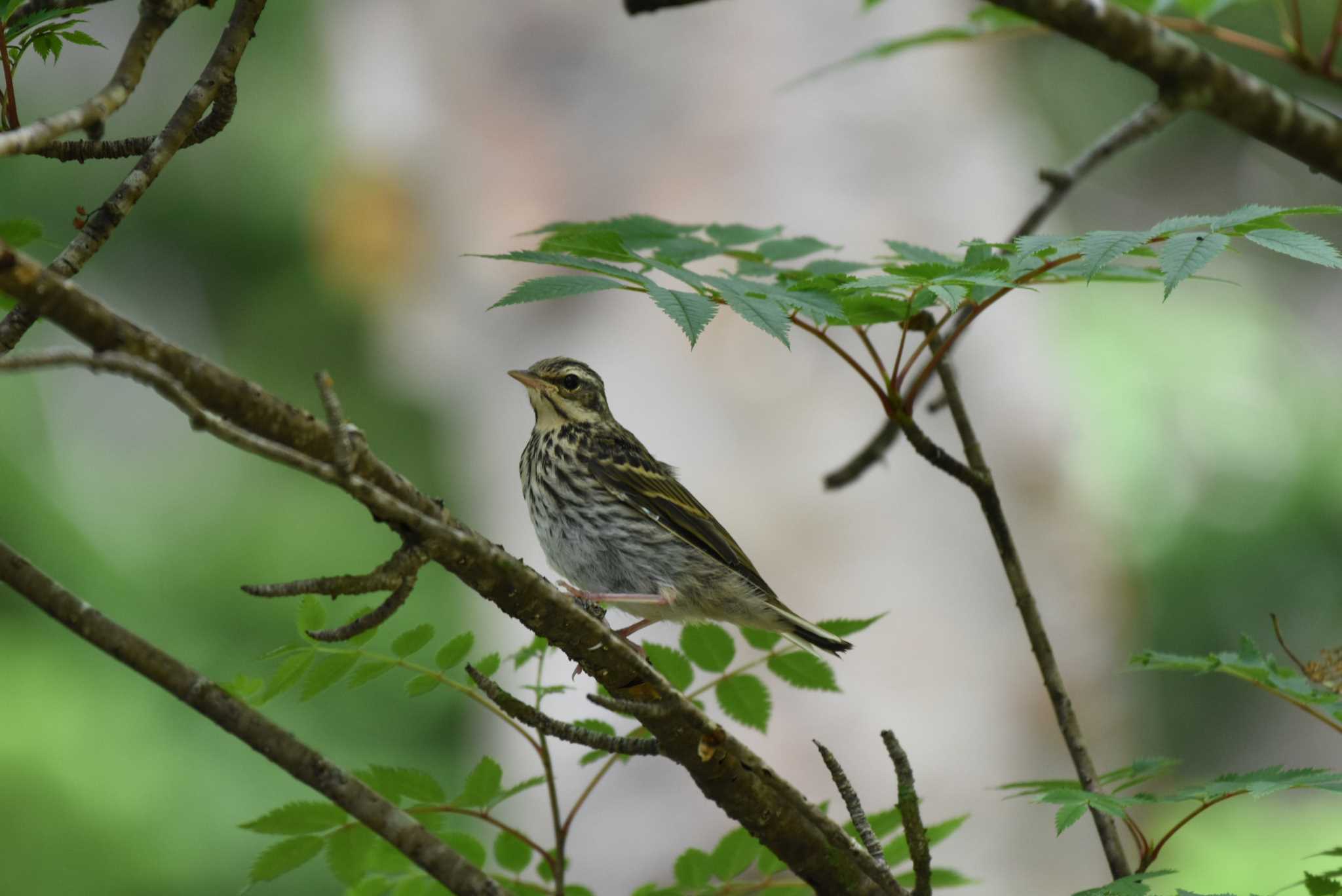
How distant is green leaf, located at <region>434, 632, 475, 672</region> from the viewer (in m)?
1.48

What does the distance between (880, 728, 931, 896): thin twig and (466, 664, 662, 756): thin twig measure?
0.83 feet

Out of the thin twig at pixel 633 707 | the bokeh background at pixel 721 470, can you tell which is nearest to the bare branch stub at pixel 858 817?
the thin twig at pixel 633 707

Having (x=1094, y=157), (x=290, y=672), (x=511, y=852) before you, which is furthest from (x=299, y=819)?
(x=1094, y=157)

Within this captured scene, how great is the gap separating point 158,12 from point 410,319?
19.5ft

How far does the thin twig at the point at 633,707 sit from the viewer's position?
1.07m

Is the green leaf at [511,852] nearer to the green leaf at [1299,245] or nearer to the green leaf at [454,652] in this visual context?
the green leaf at [454,652]

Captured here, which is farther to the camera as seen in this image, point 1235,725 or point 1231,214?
point 1235,725

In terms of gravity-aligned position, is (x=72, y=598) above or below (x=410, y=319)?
below

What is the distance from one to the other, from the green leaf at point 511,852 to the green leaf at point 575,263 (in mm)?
742

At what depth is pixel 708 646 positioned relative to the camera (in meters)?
1.73

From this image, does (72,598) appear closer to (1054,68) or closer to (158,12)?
(158,12)

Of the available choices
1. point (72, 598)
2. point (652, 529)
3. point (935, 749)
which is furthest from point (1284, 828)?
point (72, 598)

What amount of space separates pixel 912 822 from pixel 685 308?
59 cm

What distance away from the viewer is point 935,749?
4.89 m
